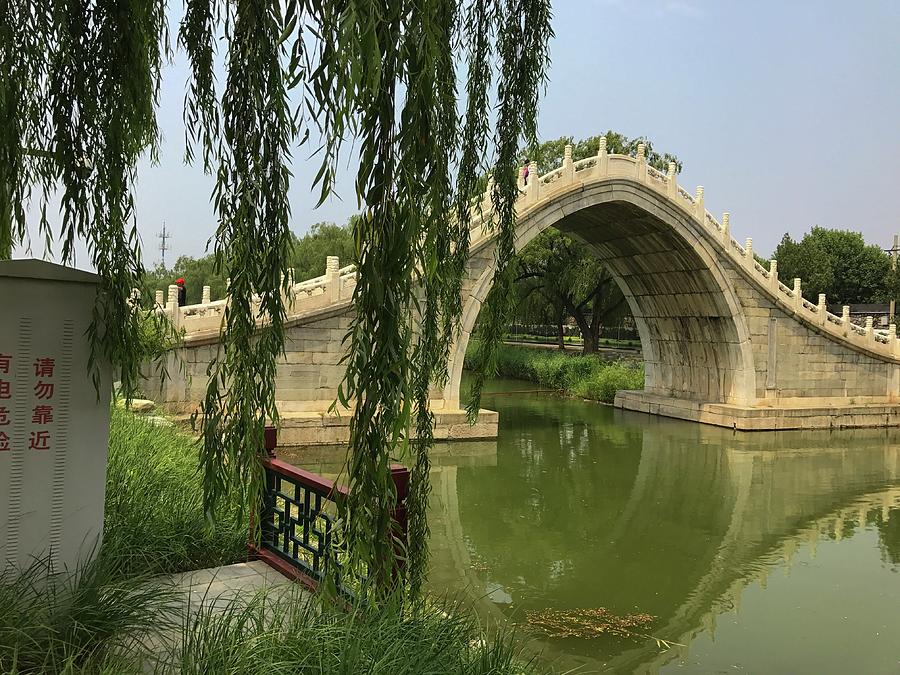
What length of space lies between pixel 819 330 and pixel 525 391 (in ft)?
26.3

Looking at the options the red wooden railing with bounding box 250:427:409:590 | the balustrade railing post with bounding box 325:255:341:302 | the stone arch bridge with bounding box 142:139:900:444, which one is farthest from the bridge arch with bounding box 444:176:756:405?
the red wooden railing with bounding box 250:427:409:590

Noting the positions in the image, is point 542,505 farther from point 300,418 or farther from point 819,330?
point 819,330

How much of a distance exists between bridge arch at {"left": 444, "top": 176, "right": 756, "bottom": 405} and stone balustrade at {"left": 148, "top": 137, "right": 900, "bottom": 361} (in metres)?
0.16

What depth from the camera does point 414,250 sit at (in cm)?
201

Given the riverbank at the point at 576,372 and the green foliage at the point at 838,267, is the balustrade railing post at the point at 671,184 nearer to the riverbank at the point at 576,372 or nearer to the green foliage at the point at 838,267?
the riverbank at the point at 576,372

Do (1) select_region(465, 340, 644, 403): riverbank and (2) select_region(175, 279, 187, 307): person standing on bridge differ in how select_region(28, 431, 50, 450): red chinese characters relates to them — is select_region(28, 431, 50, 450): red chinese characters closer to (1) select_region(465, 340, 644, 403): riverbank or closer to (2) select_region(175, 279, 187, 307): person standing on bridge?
(2) select_region(175, 279, 187, 307): person standing on bridge

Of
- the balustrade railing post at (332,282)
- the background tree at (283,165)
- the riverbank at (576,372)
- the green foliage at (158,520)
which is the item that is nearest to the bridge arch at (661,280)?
the riverbank at (576,372)

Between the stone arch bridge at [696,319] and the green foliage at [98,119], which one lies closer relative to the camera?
the green foliage at [98,119]

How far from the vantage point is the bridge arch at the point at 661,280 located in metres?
13.9

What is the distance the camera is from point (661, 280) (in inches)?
691

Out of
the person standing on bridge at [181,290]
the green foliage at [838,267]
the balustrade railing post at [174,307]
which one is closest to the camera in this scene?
the balustrade railing post at [174,307]

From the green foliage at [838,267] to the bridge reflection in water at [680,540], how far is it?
22.0m

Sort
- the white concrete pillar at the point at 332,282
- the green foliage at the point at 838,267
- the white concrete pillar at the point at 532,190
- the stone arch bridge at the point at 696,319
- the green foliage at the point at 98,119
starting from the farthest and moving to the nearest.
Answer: the green foliage at the point at 838,267, the stone arch bridge at the point at 696,319, the white concrete pillar at the point at 532,190, the white concrete pillar at the point at 332,282, the green foliage at the point at 98,119

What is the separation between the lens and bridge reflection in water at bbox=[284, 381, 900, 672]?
200 inches
